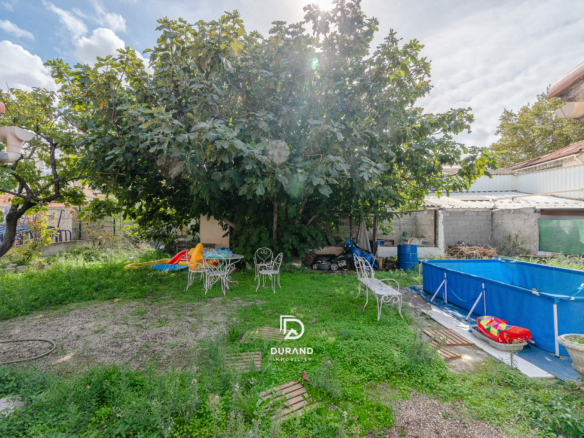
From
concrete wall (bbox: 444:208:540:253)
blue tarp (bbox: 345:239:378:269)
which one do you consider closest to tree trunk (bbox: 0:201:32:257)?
blue tarp (bbox: 345:239:378:269)

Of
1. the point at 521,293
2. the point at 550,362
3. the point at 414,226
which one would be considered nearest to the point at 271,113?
the point at 521,293

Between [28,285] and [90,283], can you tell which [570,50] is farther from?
[28,285]

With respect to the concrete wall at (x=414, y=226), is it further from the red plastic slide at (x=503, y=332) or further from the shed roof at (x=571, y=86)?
the shed roof at (x=571, y=86)

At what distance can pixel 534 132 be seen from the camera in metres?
19.2

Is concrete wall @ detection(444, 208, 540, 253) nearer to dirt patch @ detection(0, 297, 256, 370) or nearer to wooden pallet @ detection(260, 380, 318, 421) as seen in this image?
dirt patch @ detection(0, 297, 256, 370)

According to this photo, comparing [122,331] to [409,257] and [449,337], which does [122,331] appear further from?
[409,257]

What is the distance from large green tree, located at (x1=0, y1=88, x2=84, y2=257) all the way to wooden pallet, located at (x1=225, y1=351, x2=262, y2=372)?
5.60 metres

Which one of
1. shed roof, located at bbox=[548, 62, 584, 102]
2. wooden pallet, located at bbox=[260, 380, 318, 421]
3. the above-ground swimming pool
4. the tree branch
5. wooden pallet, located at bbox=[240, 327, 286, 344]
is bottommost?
wooden pallet, located at bbox=[260, 380, 318, 421]

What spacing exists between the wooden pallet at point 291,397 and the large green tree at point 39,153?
634 cm

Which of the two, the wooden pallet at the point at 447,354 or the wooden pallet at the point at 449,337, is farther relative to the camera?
the wooden pallet at the point at 449,337

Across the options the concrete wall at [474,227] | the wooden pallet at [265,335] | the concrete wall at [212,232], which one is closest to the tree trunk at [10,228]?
the concrete wall at [212,232]

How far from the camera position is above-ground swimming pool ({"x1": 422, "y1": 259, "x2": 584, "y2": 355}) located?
350 centimetres

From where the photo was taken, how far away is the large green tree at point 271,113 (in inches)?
204

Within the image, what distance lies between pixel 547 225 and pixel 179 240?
47.6 feet
